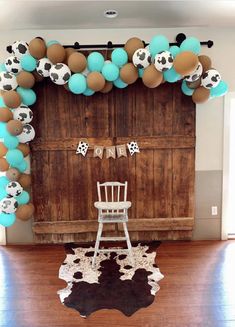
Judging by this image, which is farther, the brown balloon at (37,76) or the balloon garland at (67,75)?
the brown balloon at (37,76)

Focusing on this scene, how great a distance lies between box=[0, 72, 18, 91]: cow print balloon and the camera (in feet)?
9.48

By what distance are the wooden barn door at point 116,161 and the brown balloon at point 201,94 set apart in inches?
9.2

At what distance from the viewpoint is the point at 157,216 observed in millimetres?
3523

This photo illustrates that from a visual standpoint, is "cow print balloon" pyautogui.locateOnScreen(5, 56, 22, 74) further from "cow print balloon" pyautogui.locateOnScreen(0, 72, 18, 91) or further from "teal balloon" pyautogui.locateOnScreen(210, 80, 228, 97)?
"teal balloon" pyautogui.locateOnScreen(210, 80, 228, 97)

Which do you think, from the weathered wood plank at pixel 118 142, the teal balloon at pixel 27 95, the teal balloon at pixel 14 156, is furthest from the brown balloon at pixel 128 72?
the teal balloon at pixel 14 156

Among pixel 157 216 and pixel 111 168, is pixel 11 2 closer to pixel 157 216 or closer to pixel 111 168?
pixel 111 168

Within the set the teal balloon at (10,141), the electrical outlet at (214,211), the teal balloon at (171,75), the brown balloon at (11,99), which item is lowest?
the electrical outlet at (214,211)

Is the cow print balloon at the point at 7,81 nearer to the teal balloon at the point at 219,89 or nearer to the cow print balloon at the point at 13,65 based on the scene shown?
the cow print balloon at the point at 13,65

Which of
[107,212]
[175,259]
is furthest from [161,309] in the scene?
[107,212]

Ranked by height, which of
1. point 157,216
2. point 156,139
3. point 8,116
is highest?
point 8,116

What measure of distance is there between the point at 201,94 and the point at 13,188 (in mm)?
2125

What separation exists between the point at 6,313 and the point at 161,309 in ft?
4.01

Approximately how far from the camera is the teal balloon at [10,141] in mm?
2930

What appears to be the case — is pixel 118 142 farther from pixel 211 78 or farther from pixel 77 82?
pixel 211 78
